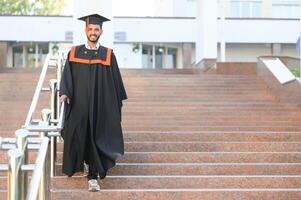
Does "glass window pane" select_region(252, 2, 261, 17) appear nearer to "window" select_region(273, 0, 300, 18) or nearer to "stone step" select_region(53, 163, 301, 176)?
"window" select_region(273, 0, 300, 18)

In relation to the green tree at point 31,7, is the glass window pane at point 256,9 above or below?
below

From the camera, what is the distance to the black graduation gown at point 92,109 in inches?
226

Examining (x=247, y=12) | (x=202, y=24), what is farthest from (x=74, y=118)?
(x=247, y=12)

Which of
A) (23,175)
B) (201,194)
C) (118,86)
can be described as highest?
(118,86)

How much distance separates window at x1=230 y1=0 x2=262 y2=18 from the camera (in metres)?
35.1

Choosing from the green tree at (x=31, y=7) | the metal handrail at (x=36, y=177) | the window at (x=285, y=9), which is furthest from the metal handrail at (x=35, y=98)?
the green tree at (x=31, y=7)

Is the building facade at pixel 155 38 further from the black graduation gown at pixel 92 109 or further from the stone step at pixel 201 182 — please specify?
the stone step at pixel 201 182

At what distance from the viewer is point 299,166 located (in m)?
6.69

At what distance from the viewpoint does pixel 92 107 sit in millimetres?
5820

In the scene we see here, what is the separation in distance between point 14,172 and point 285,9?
34.7 meters

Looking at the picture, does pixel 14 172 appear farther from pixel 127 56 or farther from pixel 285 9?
pixel 285 9

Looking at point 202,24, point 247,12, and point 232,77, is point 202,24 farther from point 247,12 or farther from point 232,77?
point 247,12

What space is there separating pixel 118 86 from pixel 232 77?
814cm

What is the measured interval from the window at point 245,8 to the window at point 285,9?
1214mm
